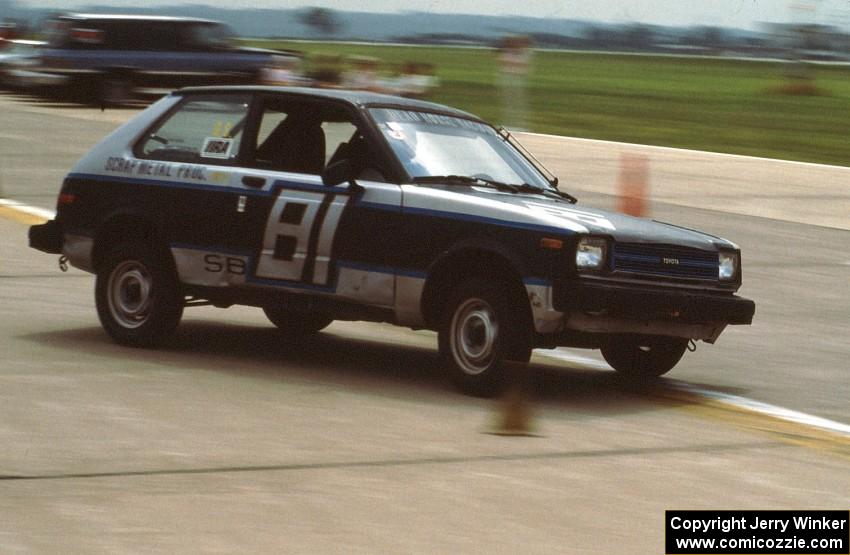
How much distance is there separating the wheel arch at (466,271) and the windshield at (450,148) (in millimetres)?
636

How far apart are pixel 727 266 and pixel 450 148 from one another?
1734 mm

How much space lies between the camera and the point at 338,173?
9734 mm

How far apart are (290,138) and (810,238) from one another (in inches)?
376

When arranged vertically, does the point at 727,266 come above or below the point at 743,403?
above

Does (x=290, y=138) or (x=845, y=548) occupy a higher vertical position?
(x=290, y=138)

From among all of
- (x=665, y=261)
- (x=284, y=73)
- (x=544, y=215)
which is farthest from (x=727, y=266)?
(x=284, y=73)

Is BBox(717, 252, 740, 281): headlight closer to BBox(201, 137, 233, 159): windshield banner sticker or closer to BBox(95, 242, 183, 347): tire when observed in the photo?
BBox(201, 137, 233, 159): windshield banner sticker

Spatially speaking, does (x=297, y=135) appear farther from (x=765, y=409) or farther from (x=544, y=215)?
(x=765, y=409)

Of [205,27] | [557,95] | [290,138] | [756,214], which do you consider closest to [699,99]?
[557,95]

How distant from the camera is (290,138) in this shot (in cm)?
1034

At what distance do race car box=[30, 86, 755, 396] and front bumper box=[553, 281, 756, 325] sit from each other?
0.01 metres

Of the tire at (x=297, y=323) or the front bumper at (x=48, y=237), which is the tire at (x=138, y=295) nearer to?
the front bumper at (x=48, y=237)

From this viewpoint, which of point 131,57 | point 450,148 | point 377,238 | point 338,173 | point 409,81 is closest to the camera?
point 377,238

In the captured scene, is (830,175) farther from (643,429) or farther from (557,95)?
(557,95)
